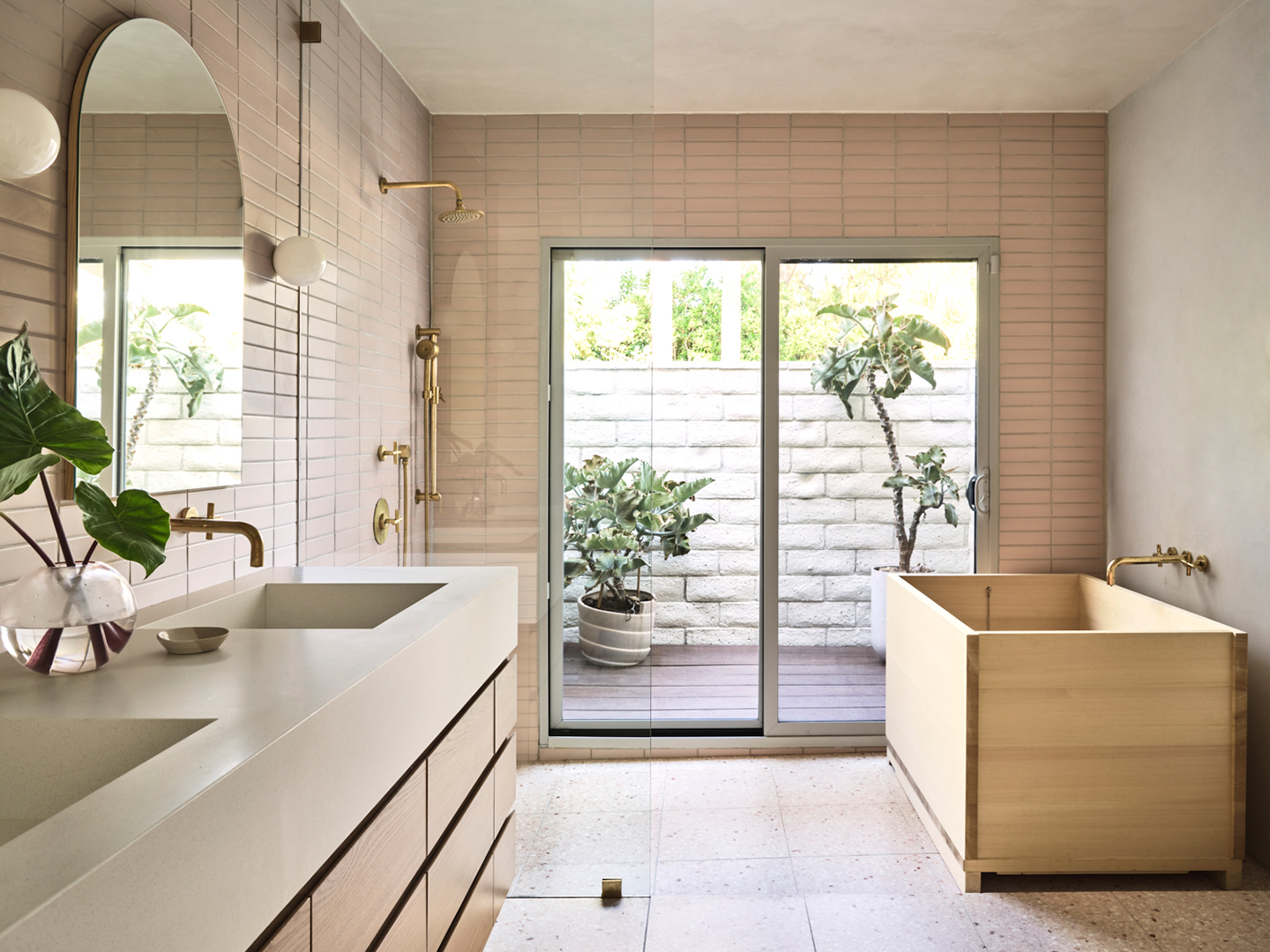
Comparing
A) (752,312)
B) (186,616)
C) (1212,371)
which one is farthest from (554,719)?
(1212,371)

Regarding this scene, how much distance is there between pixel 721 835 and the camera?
2797 millimetres

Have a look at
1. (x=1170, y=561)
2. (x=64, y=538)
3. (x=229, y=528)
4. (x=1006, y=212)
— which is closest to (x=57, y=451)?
(x=64, y=538)

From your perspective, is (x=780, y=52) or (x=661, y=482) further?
(x=780, y=52)

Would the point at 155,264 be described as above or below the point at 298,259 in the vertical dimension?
below

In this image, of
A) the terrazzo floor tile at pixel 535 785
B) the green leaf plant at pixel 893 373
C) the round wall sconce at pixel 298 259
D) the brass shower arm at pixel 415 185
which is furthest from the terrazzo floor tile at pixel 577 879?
the green leaf plant at pixel 893 373

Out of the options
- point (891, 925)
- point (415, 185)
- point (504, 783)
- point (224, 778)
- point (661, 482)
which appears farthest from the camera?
point (661, 482)

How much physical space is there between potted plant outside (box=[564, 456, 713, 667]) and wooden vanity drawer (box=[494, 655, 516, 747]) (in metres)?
0.27

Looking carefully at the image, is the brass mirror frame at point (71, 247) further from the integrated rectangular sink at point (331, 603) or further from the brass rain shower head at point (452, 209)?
the brass rain shower head at point (452, 209)

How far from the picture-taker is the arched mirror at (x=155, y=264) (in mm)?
1427

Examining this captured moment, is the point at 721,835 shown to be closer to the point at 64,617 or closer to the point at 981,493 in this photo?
the point at 981,493

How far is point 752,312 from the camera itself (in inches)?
144

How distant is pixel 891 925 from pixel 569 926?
0.86 meters

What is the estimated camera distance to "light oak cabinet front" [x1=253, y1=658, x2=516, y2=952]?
1.03 m

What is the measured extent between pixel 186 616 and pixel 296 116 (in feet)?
4.35
